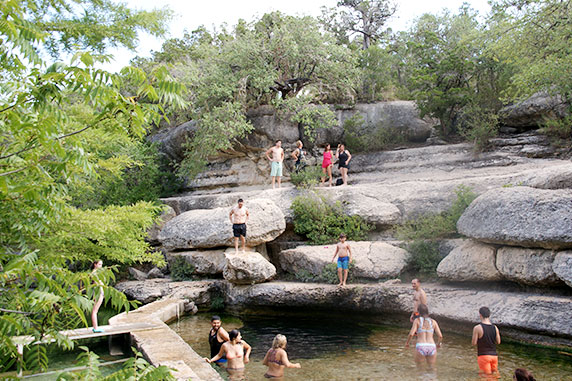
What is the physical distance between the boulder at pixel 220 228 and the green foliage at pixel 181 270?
1.64ft

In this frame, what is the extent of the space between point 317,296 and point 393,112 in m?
14.5

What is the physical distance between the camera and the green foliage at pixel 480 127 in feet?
64.0

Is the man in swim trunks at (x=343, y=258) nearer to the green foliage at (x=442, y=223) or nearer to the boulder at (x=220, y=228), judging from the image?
the green foliage at (x=442, y=223)

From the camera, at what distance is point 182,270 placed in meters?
15.8

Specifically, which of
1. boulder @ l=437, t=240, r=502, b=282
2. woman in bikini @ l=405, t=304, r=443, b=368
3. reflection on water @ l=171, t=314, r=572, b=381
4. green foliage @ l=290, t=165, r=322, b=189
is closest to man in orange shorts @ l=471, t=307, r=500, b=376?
reflection on water @ l=171, t=314, r=572, b=381

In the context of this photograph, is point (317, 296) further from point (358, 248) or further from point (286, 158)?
point (286, 158)

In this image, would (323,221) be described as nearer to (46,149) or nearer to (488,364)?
(488,364)

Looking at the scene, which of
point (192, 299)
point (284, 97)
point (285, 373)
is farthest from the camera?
point (284, 97)

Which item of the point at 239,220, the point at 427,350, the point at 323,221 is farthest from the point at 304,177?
the point at 427,350

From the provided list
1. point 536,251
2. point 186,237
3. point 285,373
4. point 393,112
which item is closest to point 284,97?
point 393,112

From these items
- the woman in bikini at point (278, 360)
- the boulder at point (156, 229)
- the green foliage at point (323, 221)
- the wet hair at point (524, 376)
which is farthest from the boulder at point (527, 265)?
the boulder at point (156, 229)

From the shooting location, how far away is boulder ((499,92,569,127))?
19.0 metres

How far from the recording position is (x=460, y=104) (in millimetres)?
22156

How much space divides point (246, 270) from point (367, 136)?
12.4m
